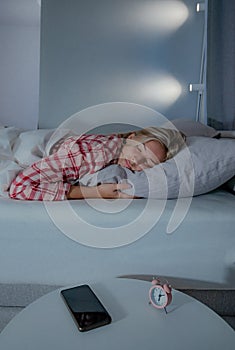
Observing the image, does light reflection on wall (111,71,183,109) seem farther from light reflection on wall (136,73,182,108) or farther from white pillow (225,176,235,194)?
white pillow (225,176,235,194)

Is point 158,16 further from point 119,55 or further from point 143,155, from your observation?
point 143,155

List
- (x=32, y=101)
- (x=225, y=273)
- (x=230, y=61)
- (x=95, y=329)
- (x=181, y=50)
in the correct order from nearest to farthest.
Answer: (x=95, y=329)
(x=225, y=273)
(x=230, y=61)
(x=181, y=50)
(x=32, y=101)

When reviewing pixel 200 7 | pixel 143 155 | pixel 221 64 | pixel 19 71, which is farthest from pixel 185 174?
pixel 19 71

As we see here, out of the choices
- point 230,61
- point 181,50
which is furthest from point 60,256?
point 181,50

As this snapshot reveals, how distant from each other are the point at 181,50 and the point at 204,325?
6.56 ft

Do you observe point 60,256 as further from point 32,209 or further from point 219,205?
point 219,205

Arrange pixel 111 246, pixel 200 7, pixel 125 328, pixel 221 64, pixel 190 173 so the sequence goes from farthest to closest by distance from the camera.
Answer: pixel 200 7
pixel 221 64
pixel 190 173
pixel 111 246
pixel 125 328

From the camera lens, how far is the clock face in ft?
2.23

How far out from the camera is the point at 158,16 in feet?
7.22

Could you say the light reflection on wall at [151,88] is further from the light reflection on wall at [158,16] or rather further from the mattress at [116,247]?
the mattress at [116,247]

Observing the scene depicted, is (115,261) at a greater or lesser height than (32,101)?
lesser

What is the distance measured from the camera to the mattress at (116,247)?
88 cm

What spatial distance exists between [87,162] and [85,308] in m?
0.51

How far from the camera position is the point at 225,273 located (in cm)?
89
